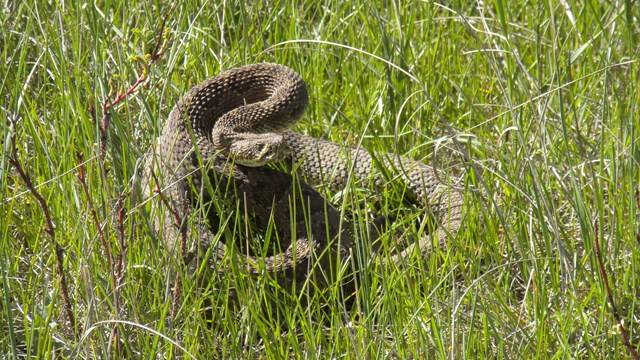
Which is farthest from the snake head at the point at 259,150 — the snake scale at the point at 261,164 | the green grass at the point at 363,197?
the green grass at the point at 363,197

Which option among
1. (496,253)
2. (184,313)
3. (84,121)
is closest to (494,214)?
(496,253)

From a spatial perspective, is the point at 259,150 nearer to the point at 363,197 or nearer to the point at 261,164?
the point at 261,164

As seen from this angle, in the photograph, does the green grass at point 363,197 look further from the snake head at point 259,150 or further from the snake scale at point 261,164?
the snake head at point 259,150

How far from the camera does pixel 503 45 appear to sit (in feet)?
15.3

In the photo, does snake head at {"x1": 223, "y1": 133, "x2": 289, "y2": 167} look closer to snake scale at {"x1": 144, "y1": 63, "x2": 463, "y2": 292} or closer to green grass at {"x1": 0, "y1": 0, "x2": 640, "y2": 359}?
snake scale at {"x1": 144, "y1": 63, "x2": 463, "y2": 292}

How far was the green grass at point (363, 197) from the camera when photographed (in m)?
3.03

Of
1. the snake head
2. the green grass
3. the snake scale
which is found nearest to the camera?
the green grass

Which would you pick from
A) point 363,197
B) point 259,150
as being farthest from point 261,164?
point 363,197

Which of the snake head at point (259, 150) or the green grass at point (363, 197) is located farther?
the snake head at point (259, 150)

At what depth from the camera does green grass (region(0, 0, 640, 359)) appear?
3.03 meters

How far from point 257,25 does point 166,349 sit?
2.34 metres

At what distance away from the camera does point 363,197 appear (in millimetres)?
4129

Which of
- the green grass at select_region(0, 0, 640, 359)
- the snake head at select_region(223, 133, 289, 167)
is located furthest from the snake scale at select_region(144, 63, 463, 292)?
the green grass at select_region(0, 0, 640, 359)

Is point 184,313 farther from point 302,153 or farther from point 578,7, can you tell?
point 578,7
